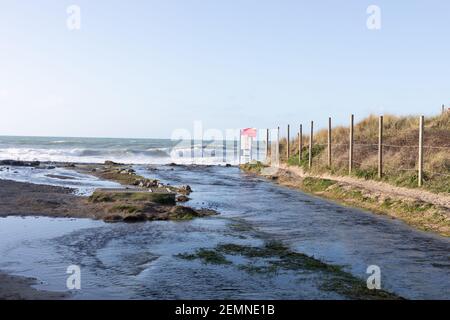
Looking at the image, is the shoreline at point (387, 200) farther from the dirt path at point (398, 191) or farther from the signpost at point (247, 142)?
the signpost at point (247, 142)

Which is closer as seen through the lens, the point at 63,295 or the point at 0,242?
the point at 63,295

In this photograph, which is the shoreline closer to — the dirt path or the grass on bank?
the dirt path

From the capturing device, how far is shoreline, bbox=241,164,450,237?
13594 mm

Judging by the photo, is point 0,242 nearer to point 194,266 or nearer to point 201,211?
point 194,266

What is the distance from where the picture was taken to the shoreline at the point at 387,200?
44.6 feet

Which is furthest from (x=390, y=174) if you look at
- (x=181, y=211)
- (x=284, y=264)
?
(x=284, y=264)

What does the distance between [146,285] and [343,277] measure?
3.09 m

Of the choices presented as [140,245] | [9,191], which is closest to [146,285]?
[140,245]

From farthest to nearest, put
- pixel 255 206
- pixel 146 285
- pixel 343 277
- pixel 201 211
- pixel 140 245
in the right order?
pixel 255 206 → pixel 201 211 → pixel 140 245 → pixel 343 277 → pixel 146 285

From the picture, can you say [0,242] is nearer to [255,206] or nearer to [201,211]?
[201,211]

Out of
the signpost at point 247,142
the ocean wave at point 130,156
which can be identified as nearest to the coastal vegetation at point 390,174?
the signpost at point 247,142

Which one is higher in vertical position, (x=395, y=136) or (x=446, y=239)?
(x=395, y=136)

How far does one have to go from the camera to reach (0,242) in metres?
10.5
